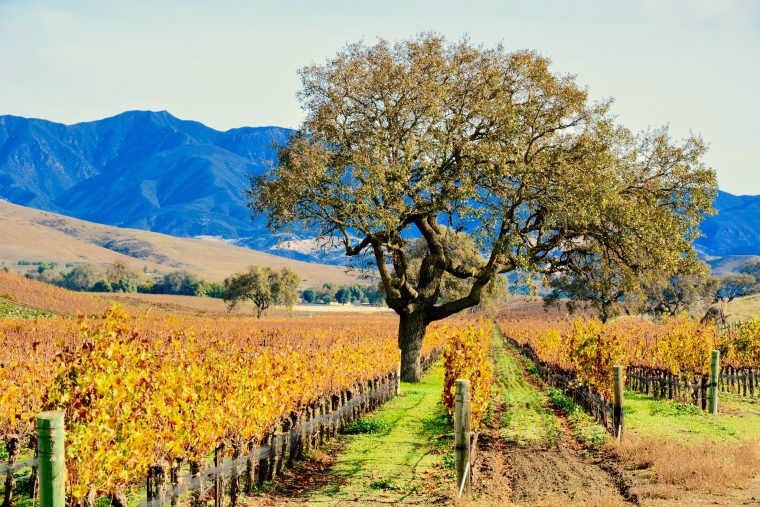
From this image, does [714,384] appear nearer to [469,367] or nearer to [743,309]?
[469,367]

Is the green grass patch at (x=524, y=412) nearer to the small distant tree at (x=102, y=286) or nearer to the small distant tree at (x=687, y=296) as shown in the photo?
the small distant tree at (x=687, y=296)

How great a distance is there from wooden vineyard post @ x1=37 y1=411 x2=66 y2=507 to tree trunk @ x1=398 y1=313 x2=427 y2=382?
2450 centimetres

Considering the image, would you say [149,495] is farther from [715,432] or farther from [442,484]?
[715,432]

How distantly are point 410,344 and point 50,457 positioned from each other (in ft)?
82.5

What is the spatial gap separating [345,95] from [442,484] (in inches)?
742

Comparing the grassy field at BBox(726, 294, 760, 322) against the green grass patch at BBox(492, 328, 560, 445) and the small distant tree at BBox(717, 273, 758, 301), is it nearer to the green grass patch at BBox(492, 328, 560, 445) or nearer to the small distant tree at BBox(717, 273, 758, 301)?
the green grass patch at BBox(492, 328, 560, 445)

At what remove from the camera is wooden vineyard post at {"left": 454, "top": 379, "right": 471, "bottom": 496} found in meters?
12.1

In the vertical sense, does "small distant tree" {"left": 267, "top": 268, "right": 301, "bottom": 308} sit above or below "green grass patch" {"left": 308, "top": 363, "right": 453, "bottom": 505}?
above

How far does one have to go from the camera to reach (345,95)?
93.1ft

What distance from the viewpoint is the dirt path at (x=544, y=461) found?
482 inches

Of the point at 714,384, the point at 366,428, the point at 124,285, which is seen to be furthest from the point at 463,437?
the point at 124,285

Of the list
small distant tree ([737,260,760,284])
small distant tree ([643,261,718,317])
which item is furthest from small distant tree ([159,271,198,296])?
small distant tree ([737,260,760,284])

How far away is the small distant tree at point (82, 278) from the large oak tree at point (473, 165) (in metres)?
149

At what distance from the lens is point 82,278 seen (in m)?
165
